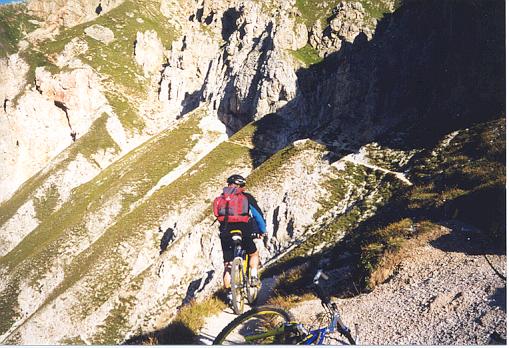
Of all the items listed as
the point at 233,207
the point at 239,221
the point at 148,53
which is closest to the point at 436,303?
the point at 239,221

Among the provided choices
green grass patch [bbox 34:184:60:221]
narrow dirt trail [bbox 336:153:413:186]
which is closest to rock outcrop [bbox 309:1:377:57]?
narrow dirt trail [bbox 336:153:413:186]

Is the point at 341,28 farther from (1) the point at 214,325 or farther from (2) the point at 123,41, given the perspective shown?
(2) the point at 123,41

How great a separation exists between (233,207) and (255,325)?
3.28 metres

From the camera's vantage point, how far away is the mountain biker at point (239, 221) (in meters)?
9.49

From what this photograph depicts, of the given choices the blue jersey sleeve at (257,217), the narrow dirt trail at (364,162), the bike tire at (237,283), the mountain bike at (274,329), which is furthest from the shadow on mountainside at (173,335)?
the narrow dirt trail at (364,162)

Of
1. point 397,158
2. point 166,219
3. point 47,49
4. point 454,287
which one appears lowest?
point 166,219

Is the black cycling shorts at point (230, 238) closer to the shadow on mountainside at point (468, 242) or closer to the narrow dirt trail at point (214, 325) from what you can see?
the narrow dirt trail at point (214, 325)

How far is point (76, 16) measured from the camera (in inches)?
6152

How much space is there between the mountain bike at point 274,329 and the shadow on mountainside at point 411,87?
25.3 metres

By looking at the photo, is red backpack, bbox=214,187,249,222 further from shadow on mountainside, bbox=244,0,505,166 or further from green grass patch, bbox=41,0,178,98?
green grass patch, bbox=41,0,178,98

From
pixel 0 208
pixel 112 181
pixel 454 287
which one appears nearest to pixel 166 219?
pixel 112 181

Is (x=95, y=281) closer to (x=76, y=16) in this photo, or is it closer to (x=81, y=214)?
(x=81, y=214)

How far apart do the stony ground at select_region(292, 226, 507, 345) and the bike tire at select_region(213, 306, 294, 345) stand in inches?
95.6

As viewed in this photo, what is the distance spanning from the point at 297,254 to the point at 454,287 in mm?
12130
